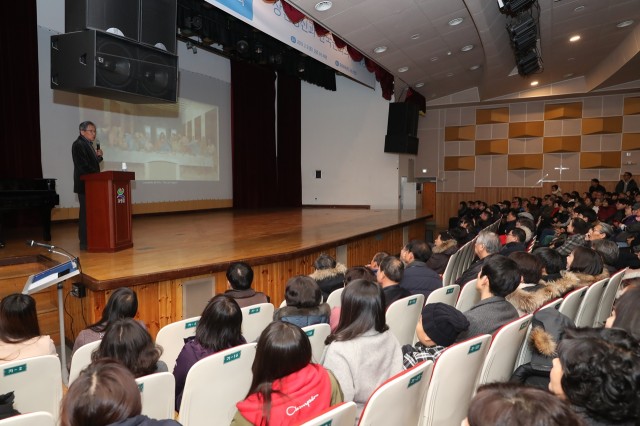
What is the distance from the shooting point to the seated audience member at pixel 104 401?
1001 millimetres

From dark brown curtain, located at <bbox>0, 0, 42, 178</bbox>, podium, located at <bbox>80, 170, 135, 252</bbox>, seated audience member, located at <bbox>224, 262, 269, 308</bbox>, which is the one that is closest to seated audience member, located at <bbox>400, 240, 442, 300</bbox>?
seated audience member, located at <bbox>224, 262, 269, 308</bbox>

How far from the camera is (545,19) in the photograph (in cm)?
754

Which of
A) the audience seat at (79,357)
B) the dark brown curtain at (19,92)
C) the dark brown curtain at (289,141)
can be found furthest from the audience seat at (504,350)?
the dark brown curtain at (289,141)

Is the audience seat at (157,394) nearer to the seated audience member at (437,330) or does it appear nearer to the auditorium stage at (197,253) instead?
the seated audience member at (437,330)

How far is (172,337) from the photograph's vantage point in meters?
2.38

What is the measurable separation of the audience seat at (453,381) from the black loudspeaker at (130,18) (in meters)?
4.28

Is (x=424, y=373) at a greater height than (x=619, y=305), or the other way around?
(x=619, y=305)

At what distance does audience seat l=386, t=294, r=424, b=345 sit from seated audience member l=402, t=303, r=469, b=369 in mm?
388

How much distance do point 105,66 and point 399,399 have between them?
4.20 metres

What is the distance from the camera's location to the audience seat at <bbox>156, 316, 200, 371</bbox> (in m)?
2.34

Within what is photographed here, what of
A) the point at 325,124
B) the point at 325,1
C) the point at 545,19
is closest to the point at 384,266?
the point at 325,1

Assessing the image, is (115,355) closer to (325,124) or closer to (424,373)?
(424,373)

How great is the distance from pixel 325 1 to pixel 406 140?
6.08m

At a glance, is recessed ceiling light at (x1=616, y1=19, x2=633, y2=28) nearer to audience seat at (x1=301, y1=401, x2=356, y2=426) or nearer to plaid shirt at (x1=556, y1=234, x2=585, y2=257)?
plaid shirt at (x1=556, y1=234, x2=585, y2=257)
